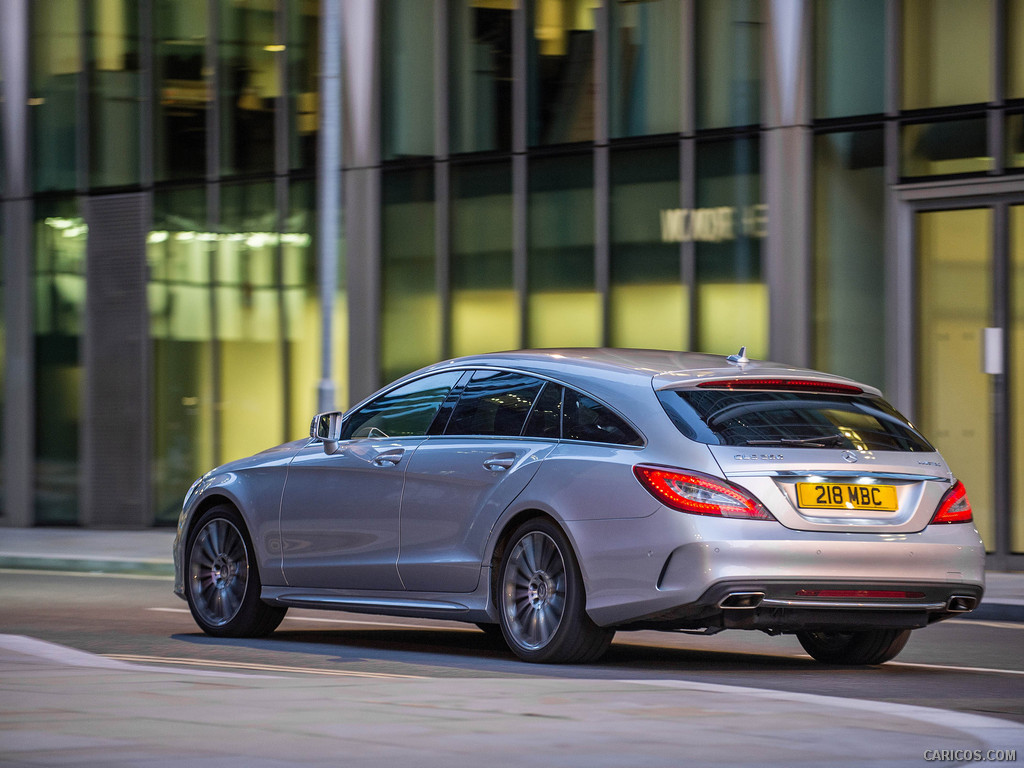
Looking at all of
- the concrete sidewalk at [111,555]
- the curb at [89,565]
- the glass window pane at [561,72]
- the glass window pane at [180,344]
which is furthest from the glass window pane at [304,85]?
the curb at [89,565]

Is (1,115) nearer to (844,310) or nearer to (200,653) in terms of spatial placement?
(844,310)

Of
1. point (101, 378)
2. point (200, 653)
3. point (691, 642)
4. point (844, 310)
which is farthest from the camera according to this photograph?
point (101, 378)

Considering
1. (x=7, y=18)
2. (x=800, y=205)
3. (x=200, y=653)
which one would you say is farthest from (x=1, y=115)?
(x=200, y=653)

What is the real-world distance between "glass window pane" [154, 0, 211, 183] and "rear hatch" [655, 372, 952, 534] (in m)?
15.4

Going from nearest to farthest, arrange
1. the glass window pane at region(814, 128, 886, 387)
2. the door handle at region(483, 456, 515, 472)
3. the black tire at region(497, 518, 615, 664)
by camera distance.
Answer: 1. the black tire at region(497, 518, 615, 664)
2. the door handle at region(483, 456, 515, 472)
3. the glass window pane at region(814, 128, 886, 387)

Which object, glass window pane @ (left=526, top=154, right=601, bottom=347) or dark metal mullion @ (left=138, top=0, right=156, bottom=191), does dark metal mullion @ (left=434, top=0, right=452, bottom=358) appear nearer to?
glass window pane @ (left=526, top=154, right=601, bottom=347)

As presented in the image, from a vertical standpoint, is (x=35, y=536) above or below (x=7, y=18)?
below

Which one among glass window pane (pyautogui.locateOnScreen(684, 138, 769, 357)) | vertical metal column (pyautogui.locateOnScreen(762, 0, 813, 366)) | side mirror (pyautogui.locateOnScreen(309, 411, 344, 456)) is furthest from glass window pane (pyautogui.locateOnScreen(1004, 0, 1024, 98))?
side mirror (pyautogui.locateOnScreen(309, 411, 344, 456))

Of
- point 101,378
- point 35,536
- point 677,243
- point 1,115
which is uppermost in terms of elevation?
point 1,115

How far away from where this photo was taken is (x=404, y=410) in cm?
995

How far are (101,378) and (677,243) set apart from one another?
8887mm

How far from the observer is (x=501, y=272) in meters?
20.3

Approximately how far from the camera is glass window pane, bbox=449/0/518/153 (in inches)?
794

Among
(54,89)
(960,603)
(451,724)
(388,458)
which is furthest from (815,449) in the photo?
(54,89)
